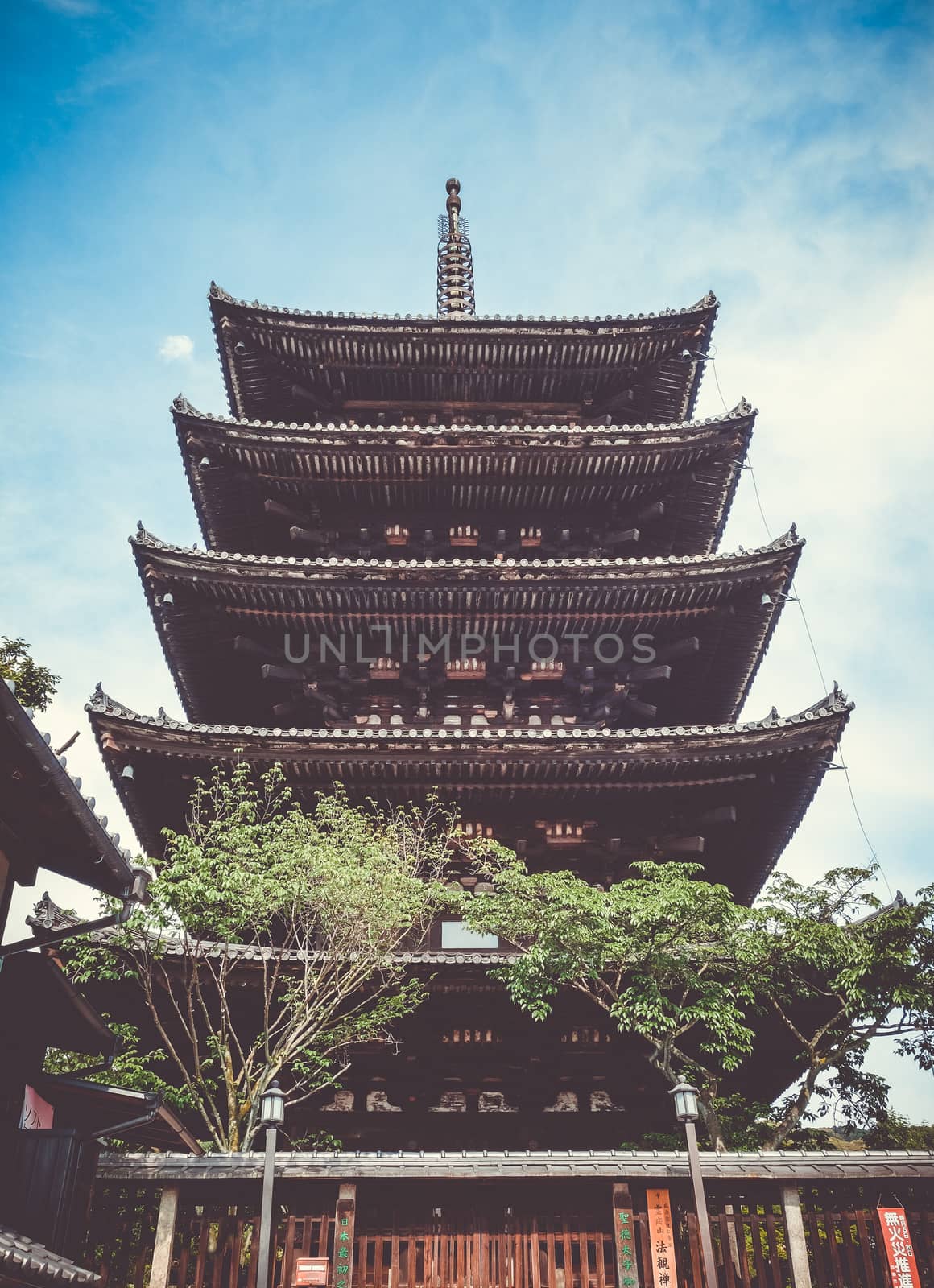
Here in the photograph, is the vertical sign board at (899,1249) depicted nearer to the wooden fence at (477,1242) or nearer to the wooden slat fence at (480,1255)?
the wooden fence at (477,1242)

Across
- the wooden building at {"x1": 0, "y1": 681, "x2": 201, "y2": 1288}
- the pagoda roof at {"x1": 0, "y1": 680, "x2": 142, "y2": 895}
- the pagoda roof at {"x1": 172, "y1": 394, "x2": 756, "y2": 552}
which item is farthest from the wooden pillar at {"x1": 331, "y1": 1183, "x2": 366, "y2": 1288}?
the pagoda roof at {"x1": 172, "y1": 394, "x2": 756, "y2": 552}

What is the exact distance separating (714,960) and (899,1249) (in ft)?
12.4

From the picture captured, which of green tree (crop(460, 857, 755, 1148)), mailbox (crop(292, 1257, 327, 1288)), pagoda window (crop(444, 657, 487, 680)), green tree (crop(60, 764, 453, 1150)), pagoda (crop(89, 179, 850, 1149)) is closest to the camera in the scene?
mailbox (crop(292, 1257, 327, 1288))

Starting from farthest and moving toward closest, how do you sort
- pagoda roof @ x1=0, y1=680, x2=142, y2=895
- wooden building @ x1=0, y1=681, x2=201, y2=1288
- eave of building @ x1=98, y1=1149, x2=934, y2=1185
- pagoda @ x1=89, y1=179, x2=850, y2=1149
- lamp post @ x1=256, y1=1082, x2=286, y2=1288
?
1. pagoda @ x1=89, y1=179, x2=850, y2=1149
2. eave of building @ x1=98, y1=1149, x2=934, y2=1185
3. lamp post @ x1=256, y1=1082, x2=286, y2=1288
4. wooden building @ x1=0, y1=681, x2=201, y2=1288
5. pagoda roof @ x1=0, y1=680, x2=142, y2=895

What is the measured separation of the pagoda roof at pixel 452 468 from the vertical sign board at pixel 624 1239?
1363 cm

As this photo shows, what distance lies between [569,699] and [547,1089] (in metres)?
6.92

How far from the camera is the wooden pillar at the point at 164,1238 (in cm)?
986

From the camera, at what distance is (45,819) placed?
9.84 meters

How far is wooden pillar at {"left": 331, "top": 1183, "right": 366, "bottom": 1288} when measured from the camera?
9.99 metres

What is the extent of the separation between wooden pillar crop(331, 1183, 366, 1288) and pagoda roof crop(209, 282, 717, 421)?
16.4 meters

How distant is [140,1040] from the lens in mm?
14211

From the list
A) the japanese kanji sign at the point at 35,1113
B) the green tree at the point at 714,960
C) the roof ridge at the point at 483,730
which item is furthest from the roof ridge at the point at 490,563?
the japanese kanji sign at the point at 35,1113

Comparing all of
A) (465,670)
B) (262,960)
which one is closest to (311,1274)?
(262,960)

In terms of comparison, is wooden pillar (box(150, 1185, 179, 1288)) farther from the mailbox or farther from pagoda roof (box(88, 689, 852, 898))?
pagoda roof (box(88, 689, 852, 898))
